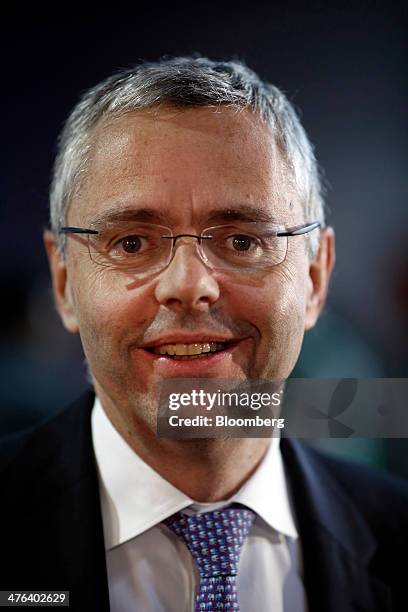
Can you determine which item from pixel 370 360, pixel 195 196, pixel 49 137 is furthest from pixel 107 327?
pixel 370 360

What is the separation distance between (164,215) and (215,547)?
0.64 meters

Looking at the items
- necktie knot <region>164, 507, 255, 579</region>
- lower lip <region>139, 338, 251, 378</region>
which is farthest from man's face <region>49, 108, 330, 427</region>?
necktie knot <region>164, 507, 255, 579</region>

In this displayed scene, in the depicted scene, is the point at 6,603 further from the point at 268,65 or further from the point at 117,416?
the point at 268,65

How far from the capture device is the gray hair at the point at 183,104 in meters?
1.22

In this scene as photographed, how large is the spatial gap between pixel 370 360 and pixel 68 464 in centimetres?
69

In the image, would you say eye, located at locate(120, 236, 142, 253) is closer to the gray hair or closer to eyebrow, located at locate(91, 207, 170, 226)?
eyebrow, located at locate(91, 207, 170, 226)

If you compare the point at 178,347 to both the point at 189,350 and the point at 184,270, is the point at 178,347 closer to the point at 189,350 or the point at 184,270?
the point at 189,350

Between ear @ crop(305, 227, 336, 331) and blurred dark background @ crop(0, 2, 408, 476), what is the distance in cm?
3

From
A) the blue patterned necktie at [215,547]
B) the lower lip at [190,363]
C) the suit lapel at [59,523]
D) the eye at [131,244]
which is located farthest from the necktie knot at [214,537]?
the eye at [131,244]

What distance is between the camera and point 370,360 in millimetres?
1402

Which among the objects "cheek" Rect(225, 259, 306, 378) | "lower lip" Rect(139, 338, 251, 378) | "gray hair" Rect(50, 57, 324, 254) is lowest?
"lower lip" Rect(139, 338, 251, 378)

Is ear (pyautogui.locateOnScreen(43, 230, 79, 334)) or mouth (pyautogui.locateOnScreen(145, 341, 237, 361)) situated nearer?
mouth (pyautogui.locateOnScreen(145, 341, 237, 361))

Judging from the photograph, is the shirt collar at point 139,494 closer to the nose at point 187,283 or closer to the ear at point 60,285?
the ear at point 60,285

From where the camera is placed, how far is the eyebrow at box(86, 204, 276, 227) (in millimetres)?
1159
